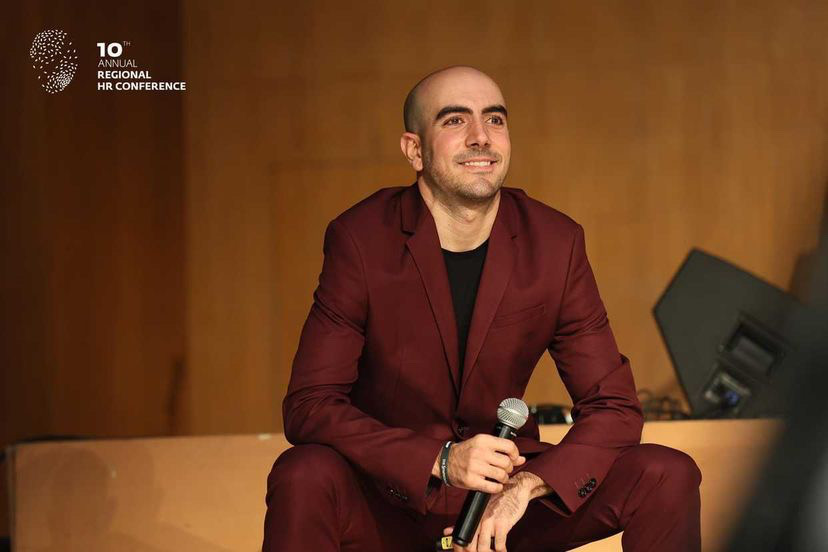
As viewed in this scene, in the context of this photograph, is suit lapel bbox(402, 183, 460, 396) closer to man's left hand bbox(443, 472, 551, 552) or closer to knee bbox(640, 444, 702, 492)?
man's left hand bbox(443, 472, 551, 552)

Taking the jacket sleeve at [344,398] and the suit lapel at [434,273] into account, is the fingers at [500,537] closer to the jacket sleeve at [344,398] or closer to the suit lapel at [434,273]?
the jacket sleeve at [344,398]

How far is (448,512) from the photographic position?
172 centimetres

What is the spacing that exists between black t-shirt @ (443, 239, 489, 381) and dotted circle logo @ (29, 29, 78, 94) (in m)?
→ 2.33

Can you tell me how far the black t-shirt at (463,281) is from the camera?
1813 mm

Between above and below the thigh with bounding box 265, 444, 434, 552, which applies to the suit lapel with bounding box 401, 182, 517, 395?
above

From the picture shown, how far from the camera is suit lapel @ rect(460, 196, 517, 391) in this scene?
1761 millimetres

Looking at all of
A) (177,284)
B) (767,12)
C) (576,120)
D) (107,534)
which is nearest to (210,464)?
(107,534)

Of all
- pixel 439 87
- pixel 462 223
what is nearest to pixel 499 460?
pixel 462 223

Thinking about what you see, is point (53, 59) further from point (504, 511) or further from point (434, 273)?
point (504, 511)

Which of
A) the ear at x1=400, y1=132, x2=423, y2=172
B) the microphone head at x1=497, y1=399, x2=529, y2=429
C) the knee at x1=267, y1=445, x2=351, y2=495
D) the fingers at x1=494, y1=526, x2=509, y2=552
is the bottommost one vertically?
the fingers at x1=494, y1=526, x2=509, y2=552

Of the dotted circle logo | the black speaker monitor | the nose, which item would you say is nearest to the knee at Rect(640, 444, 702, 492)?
the nose

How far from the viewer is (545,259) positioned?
1.83 m

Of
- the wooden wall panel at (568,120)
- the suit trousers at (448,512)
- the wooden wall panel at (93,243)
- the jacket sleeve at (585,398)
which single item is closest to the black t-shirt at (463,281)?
the jacket sleeve at (585,398)

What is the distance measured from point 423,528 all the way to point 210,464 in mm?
766
